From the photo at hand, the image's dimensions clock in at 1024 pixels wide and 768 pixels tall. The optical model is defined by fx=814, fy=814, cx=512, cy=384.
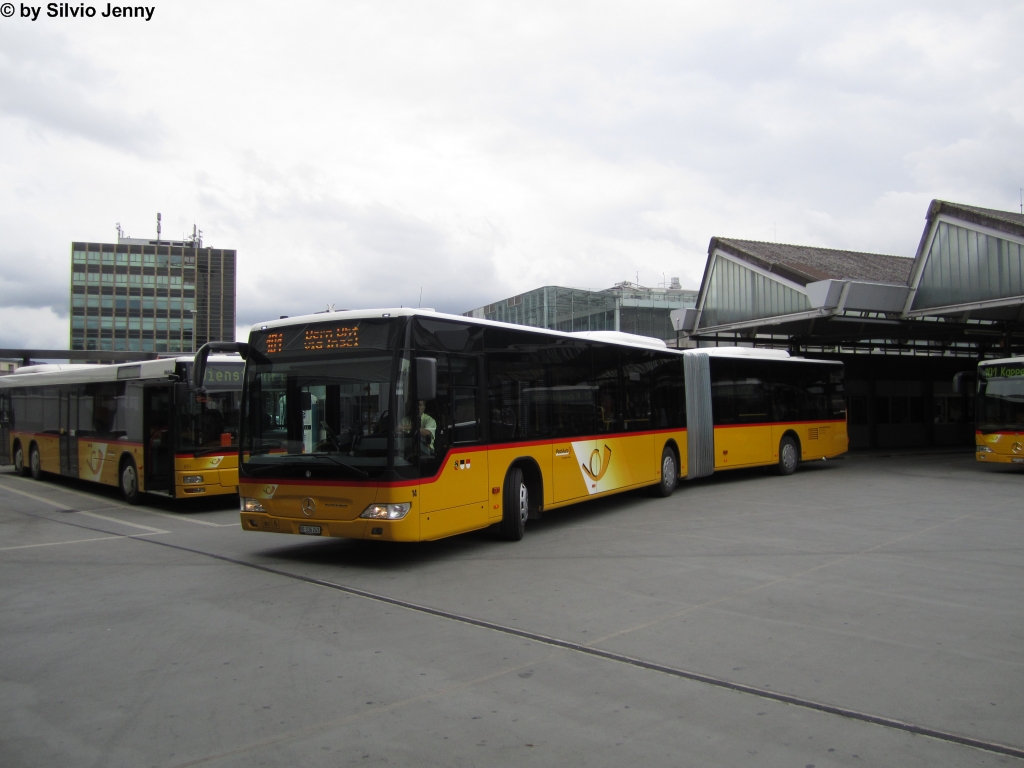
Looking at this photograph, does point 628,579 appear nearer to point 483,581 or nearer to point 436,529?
point 483,581

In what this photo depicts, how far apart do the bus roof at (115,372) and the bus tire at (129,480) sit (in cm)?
167

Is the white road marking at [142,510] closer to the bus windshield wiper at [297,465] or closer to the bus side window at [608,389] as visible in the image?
the bus windshield wiper at [297,465]

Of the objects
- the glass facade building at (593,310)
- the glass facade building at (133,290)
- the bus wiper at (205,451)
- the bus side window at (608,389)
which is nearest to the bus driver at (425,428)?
the bus side window at (608,389)

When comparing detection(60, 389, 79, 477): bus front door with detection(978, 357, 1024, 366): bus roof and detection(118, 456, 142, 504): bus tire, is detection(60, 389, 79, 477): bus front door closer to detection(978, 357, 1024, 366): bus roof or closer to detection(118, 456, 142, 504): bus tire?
detection(118, 456, 142, 504): bus tire

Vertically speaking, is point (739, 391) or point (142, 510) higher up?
point (739, 391)

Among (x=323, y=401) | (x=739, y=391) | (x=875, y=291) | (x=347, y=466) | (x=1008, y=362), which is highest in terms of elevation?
(x=875, y=291)

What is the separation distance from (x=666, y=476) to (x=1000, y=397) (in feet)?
35.3

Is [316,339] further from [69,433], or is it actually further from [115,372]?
[69,433]

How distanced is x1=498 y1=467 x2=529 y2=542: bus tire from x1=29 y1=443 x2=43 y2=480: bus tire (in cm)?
1550

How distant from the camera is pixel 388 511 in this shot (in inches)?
347

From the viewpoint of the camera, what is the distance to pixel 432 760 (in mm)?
4086

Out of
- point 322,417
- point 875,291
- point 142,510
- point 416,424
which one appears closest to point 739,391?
point 875,291

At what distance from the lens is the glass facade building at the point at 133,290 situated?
11900 centimetres

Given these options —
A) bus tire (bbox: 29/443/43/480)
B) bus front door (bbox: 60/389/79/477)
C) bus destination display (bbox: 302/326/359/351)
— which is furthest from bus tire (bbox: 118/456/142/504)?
bus destination display (bbox: 302/326/359/351)
